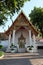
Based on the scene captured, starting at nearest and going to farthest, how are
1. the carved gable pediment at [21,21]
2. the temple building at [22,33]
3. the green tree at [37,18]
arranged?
the temple building at [22,33], the carved gable pediment at [21,21], the green tree at [37,18]

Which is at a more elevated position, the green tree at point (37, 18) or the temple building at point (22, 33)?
the green tree at point (37, 18)

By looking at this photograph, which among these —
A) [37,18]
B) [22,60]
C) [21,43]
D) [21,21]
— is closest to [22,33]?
[21,43]

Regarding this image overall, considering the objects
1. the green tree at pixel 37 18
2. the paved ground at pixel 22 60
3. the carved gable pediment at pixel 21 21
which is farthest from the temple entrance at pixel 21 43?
the green tree at pixel 37 18

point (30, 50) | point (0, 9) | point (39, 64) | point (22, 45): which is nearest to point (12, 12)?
point (0, 9)

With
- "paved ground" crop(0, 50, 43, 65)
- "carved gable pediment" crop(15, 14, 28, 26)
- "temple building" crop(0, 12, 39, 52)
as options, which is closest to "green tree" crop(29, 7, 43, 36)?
"temple building" crop(0, 12, 39, 52)

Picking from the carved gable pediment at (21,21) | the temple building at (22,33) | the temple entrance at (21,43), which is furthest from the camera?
the carved gable pediment at (21,21)

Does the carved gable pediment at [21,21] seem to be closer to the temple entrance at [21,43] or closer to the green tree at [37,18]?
the temple entrance at [21,43]

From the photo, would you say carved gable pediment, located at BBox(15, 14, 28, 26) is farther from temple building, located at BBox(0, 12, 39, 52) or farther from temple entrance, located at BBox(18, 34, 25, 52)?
temple entrance, located at BBox(18, 34, 25, 52)

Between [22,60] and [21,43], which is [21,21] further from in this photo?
[22,60]

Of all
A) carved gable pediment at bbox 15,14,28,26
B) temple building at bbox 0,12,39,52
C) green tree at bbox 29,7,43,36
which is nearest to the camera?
temple building at bbox 0,12,39,52

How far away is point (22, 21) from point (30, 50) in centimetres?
551

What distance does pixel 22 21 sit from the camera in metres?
36.4

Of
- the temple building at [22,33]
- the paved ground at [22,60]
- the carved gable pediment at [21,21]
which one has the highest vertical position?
the carved gable pediment at [21,21]

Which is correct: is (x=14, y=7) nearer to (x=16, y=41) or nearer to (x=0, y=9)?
(x=0, y=9)
